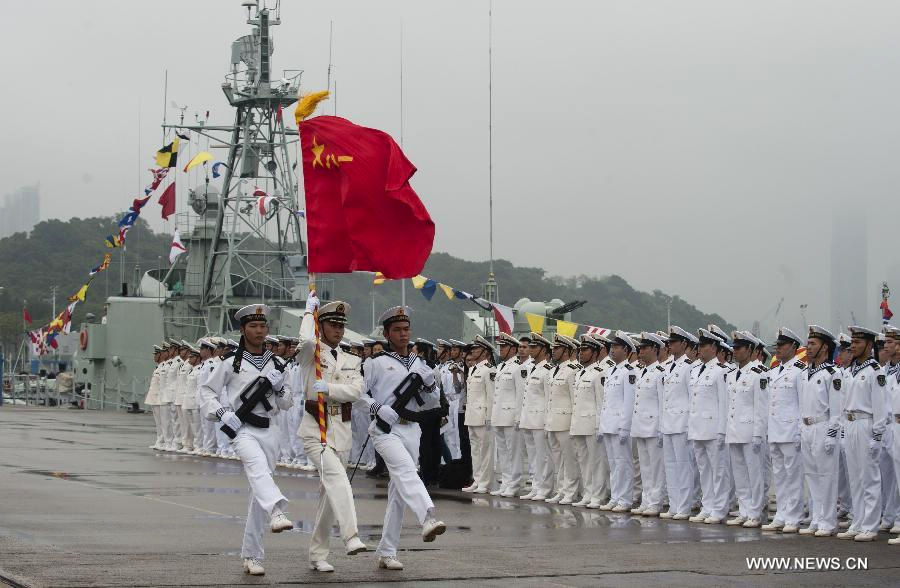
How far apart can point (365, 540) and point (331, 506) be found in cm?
205

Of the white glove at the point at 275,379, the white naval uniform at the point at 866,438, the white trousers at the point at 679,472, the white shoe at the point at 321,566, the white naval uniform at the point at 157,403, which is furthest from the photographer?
the white naval uniform at the point at 157,403

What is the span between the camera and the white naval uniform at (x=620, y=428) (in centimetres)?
1508

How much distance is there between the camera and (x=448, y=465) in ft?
58.5

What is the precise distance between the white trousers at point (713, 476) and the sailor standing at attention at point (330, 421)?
565 cm

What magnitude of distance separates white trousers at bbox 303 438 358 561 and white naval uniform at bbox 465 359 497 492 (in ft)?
26.8

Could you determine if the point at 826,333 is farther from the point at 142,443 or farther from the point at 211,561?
the point at 142,443

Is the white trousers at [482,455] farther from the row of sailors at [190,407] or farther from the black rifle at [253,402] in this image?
the black rifle at [253,402]

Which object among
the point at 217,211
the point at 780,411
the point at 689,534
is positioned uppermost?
the point at 217,211

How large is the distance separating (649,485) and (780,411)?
6.90 ft

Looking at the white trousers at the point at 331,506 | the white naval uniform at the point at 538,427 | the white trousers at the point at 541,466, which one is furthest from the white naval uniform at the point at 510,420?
the white trousers at the point at 331,506

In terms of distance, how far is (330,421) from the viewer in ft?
31.1

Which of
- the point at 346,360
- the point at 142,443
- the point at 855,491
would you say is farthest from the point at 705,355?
the point at 142,443

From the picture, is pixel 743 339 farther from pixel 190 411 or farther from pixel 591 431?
pixel 190 411

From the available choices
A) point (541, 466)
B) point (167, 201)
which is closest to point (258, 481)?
point (541, 466)
